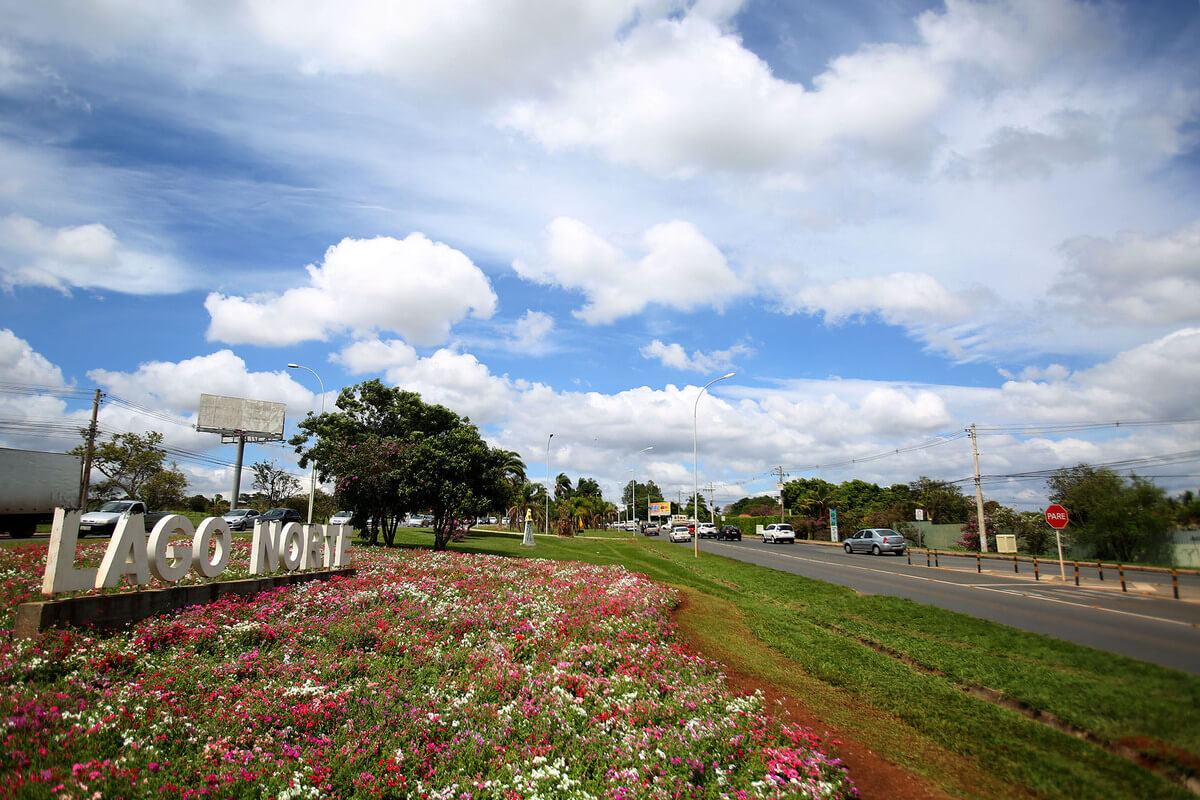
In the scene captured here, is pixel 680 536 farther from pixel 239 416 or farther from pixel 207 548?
pixel 207 548

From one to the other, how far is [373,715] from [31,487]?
29.9m

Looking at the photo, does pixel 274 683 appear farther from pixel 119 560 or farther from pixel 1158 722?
pixel 1158 722

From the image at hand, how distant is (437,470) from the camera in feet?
90.2

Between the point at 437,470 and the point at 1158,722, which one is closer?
the point at 1158,722

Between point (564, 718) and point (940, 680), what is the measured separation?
19.2 ft

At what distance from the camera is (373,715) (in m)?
7.20

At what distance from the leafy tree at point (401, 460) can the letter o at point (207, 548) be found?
15.2 metres

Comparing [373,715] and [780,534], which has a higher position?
[373,715]

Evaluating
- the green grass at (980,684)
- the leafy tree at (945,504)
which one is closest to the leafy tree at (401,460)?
the green grass at (980,684)

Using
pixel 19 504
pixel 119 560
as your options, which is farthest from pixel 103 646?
pixel 19 504

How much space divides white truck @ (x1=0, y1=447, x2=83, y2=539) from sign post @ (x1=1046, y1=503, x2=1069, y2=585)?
3442 centimetres

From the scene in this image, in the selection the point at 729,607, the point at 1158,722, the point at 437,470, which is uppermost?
the point at 437,470

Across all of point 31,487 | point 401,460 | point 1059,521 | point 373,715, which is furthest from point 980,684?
point 31,487

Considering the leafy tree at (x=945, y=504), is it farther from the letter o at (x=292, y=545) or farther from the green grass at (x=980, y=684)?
the letter o at (x=292, y=545)
